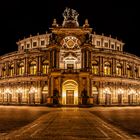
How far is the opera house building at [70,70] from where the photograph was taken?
64.7m

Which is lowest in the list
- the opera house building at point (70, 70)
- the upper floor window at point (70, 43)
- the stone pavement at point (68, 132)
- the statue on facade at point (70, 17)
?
the stone pavement at point (68, 132)

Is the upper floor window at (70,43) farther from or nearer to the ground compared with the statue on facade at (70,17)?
nearer to the ground

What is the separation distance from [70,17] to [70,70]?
51.7 ft

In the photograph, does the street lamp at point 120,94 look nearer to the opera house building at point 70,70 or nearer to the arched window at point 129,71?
the opera house building at point 70,70

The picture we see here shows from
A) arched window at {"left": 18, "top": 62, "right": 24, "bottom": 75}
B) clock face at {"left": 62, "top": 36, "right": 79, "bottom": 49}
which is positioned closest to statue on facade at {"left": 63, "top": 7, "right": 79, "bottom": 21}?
clock face at {"left": 62, "top": 36, "right": 79, "bottom": 49}

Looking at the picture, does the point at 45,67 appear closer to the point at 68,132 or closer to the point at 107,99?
the point at 107,99

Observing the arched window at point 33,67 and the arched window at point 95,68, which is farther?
the arched window at point 33,67

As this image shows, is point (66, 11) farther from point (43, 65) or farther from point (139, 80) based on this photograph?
point (139, 80)

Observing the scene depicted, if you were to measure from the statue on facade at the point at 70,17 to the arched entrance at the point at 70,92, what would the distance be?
14.9 meters

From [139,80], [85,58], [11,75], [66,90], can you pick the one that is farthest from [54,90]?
[139,80]

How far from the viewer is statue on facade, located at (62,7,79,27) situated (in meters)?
70.5

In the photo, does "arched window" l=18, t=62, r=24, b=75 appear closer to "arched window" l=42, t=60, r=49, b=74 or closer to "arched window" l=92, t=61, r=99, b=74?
"arched window" l=42, t=60, r=49, b=74

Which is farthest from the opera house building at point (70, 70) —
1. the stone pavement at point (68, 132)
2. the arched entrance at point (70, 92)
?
the stone pavement at point (68, 132)

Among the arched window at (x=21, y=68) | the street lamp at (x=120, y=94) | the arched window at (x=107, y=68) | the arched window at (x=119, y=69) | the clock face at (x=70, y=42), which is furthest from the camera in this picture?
the arched window at (x=21, y=68)
